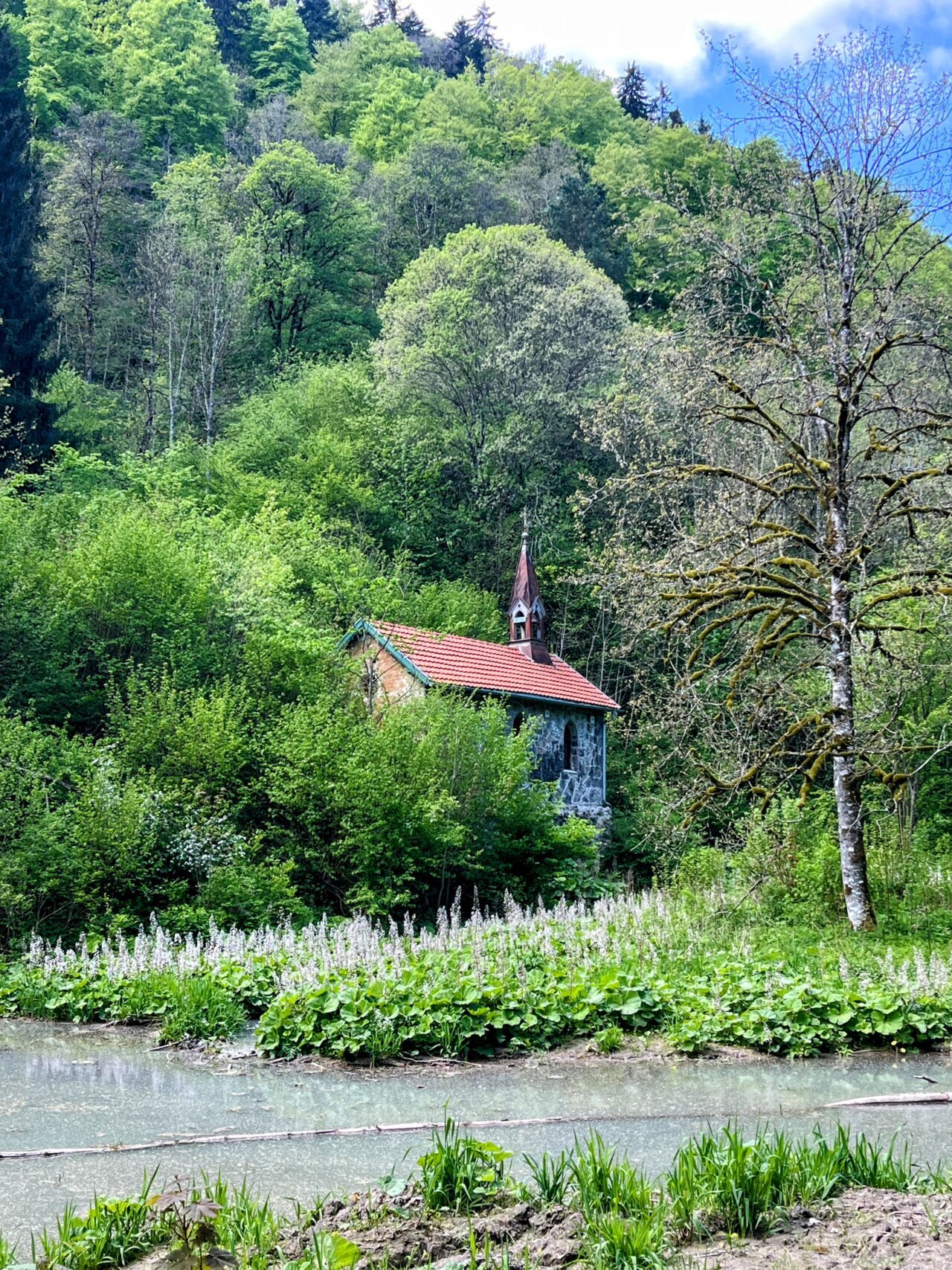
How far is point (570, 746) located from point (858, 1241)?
2617cm

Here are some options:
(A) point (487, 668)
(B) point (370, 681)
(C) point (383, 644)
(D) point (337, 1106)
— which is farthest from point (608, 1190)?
(A) point (487, 668)

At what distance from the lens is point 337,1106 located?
7.71 m

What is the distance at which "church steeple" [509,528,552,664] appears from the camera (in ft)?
105

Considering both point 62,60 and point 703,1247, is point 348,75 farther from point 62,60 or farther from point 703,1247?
point 703,1247

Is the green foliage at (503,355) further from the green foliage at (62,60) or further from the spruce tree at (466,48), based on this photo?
the spruce tree at (466,48)

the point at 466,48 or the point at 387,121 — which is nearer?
the point at 387,121

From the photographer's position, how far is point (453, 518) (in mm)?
40500

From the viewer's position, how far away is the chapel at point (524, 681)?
25250 millimetres

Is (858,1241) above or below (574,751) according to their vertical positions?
below

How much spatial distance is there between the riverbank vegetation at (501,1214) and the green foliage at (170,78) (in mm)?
56891

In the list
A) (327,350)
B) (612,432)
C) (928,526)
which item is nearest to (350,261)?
(327,350)

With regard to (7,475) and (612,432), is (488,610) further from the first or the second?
(612,432)

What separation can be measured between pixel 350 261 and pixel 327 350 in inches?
167

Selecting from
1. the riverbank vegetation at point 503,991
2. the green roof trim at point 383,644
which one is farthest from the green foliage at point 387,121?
the riverbank vegetation at point 503,991
